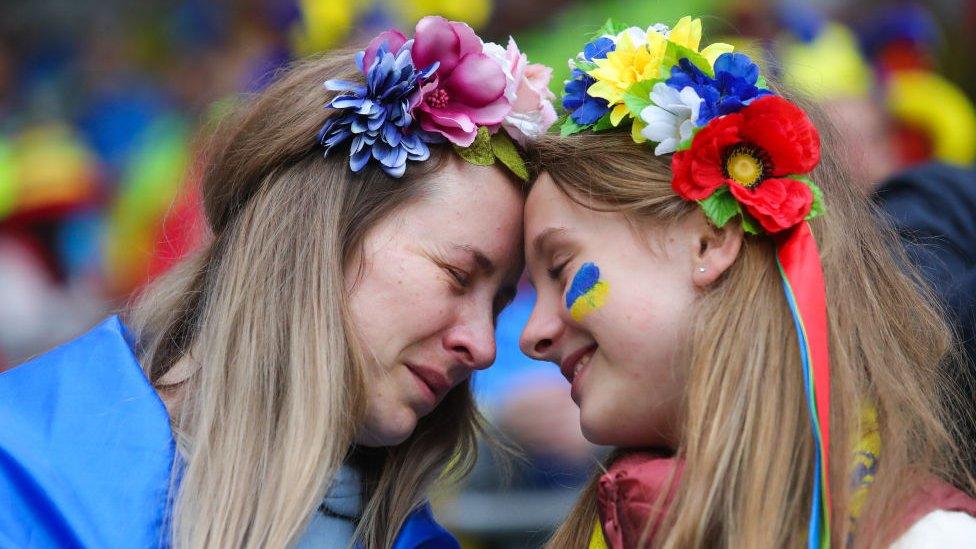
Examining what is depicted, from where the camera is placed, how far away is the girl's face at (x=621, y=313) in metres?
2.00

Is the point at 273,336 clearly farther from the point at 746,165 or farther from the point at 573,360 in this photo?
the point at 746,165

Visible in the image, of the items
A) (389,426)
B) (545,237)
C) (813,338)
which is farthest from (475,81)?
(813,338)

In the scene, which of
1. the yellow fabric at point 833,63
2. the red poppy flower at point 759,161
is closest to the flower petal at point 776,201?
the red poppy flower at point 759,161

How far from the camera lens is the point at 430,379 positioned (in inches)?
89.8

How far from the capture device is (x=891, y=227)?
2.32 metres

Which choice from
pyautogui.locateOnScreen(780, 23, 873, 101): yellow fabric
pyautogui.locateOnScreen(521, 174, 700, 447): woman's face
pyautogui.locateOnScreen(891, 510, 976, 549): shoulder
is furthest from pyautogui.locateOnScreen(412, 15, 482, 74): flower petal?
pyautogui.locateOnScreen(780, 23, 873, 101): yellow fabric

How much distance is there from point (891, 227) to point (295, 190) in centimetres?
122

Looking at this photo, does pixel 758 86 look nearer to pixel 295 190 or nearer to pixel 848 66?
pixel 295 190

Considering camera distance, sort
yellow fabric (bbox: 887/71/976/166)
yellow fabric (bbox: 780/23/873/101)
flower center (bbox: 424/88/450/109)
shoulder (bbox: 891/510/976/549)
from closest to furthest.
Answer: shoulder (bbox: 891/510/976/549) < flower center (bbox: 424/88/450/109) < yellow fabric (bbox: 780/23/873/101) < yellow fabric (bbox: 887/71/976/166)

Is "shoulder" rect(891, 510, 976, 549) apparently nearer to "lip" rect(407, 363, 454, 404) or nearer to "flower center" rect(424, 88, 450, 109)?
"lip" rect(407, 363, 454, 404)

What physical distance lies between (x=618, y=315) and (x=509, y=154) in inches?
19.6

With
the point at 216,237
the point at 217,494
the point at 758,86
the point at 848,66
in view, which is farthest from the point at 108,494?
the point at 848,66

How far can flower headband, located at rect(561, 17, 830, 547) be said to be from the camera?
1869 mm

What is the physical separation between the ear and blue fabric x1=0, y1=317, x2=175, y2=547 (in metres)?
0.99
